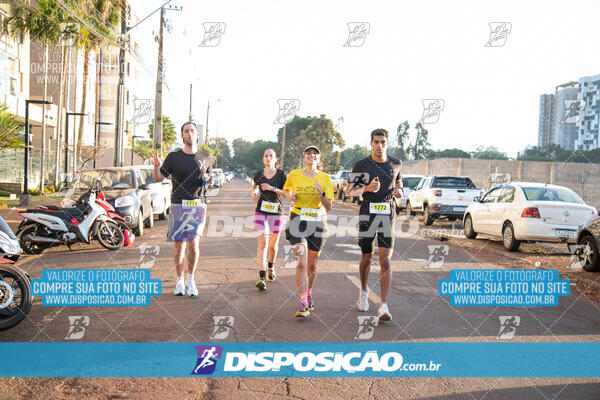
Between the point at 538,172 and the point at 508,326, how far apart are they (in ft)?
80.3

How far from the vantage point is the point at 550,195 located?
12219 mm

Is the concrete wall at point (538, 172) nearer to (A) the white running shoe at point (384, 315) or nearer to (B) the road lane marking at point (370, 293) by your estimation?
(B) the road lane marking at point (370, 293)

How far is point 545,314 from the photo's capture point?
6.79 meters

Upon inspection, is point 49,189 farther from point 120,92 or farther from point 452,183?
point 452,183

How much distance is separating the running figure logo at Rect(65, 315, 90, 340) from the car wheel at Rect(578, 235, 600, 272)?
8.47 m

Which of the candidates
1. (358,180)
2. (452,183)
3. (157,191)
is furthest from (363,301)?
(452,183)

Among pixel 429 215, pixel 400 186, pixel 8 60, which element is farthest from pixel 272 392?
pixel 8 60

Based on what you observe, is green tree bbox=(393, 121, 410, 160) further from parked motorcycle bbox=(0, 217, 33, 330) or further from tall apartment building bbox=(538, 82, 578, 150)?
parked motorcycle bbox=(0, 217, 33, 330)

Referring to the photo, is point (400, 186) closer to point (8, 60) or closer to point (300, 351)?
point (300, 351)

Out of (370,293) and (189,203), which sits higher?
(189,203)

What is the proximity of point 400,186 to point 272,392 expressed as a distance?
128 inches

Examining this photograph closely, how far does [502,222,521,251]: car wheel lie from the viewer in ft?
39.5

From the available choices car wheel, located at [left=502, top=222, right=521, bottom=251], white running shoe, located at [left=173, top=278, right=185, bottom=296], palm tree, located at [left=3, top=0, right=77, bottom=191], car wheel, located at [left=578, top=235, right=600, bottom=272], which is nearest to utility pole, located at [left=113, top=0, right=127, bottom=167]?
palm tree, located at [left=3, top=0, right=77, bottom=191]

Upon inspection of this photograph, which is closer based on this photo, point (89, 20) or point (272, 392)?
point (272, 392)
